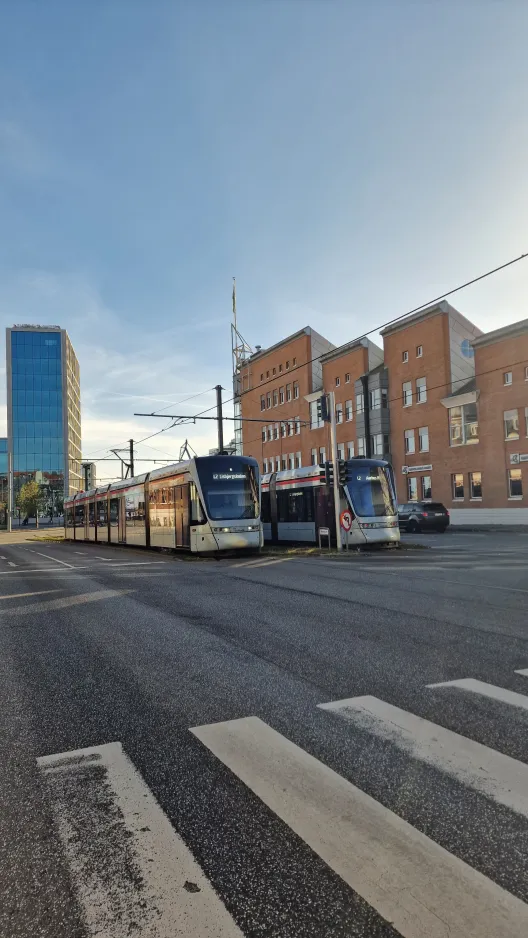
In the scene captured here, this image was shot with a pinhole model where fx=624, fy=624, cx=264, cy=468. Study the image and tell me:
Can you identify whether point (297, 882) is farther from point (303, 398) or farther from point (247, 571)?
point (303, 398)

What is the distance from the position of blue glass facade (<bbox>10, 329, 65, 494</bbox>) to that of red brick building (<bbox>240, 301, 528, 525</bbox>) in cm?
5773

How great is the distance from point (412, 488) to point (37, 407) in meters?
76.4

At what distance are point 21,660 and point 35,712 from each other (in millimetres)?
1864

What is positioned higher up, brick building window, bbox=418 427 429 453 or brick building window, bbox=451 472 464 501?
brick building window, bbox=418 427 429 453

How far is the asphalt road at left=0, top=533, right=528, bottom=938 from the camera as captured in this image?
2.31 metres

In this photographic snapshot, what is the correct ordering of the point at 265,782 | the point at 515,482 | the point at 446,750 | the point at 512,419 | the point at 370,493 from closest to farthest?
1. the point at 265,782
2. the point at 446,750
3. the point at 370,493
4. the point at 515,482
5. the point at 512,419

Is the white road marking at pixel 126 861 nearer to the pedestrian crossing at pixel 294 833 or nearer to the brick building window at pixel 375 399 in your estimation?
the pedestrian crossing at pixel 294 833

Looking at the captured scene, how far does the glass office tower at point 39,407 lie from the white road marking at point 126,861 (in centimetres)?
10369

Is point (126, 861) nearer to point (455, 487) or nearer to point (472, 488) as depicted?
point (472, 488)

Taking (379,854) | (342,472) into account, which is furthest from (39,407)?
(379,854)

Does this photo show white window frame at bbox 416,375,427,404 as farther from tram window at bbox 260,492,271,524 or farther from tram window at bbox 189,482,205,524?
tram window at bbox 189,482,205,524

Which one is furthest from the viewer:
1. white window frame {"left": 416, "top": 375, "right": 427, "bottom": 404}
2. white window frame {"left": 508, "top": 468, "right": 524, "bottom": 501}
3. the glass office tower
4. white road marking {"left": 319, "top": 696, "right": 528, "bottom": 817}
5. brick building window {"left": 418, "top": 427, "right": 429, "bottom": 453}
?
the glass office tower

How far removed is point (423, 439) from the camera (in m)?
46.4

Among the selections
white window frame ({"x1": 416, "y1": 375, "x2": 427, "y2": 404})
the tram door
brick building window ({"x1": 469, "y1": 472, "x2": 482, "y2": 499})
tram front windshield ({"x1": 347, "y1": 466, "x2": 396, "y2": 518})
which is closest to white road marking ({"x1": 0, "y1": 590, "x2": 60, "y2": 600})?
the tram door
